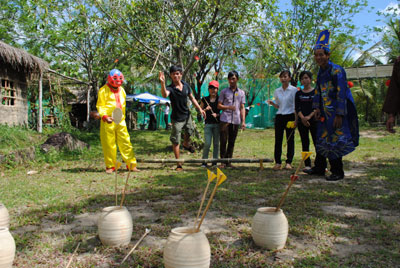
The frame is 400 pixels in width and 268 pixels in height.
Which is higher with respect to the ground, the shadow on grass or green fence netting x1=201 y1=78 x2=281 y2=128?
green fence netting x1=201 y1=78 x2=281 y2=128

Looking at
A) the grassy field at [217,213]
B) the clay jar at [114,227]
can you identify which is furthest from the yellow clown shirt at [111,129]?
the clay jar at [114,227]

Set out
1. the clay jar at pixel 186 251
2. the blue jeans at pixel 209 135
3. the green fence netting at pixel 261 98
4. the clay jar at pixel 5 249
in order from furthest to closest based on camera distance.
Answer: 1. the green fence netting at pixel 261 98
2. the blue jeans at pixel 209 135
3. the clay jar at pixel 5 249
4. the clay jar at pixel 186 251

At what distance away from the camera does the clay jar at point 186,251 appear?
5.98 feet

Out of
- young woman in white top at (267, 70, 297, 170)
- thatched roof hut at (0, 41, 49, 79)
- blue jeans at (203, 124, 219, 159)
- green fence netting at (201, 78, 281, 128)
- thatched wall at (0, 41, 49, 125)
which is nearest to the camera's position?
young woman in white top at (267, 70, 297, 170)

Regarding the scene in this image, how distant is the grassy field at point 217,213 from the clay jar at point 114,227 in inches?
2.6

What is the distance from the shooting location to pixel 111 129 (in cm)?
553

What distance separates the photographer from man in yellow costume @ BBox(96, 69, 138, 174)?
548 cm

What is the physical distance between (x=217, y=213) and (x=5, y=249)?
1877 mm

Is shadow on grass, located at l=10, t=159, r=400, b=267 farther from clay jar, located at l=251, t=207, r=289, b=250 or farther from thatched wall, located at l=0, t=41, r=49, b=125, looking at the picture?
thatched wall, located at l=0, t=41, r=49, b=125

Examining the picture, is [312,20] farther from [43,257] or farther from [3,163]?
[43,257]

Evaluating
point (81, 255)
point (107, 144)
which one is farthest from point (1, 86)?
point (81, 255)

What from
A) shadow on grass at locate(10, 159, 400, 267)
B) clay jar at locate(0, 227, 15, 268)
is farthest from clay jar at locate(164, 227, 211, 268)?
clay jar at locate(0, 227, 15, 268)

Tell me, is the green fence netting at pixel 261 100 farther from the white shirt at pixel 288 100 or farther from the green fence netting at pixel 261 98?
the white shirt at pixel 288 100

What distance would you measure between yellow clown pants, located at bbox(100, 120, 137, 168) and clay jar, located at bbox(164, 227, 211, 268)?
12.2ft
